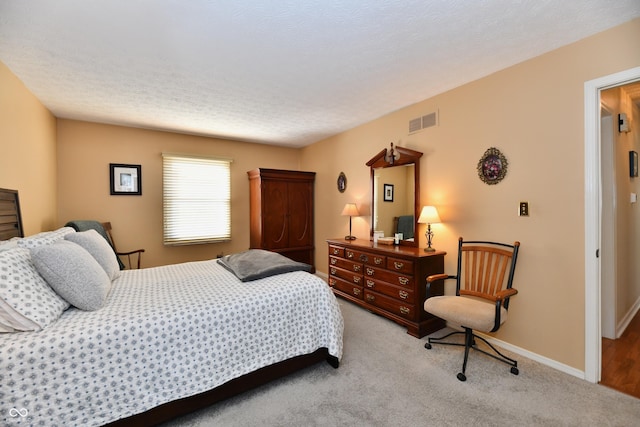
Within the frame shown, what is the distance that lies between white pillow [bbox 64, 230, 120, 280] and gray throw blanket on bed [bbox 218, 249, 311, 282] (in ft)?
3.07

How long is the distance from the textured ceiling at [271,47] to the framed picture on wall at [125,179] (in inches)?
37.9

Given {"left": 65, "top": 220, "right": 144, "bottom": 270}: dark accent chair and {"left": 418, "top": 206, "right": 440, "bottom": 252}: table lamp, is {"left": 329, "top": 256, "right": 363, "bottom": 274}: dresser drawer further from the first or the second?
{"left": 65, "top": 220, "right": 144, "bottom": 270}: dark accent chair

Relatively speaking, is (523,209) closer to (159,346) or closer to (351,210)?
(351,210)

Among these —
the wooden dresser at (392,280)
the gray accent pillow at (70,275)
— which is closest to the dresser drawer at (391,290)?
the wooden dresser at (392,280)

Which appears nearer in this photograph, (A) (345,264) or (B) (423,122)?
(B) (423,122)

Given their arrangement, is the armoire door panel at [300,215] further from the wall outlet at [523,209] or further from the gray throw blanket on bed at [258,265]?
the wall outlet at [523,209]

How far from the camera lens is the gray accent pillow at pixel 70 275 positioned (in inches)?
64.1

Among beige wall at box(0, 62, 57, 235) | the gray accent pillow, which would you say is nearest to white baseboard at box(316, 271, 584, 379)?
the gray accent pillow

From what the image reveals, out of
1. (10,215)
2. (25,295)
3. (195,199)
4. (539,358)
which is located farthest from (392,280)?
(10,215)

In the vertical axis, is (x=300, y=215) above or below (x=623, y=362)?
above

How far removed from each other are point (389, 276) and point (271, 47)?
2.52m

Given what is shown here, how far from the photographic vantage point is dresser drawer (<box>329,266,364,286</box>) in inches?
139

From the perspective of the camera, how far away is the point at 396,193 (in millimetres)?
3650

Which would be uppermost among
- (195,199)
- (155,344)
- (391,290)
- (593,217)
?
(195,199)
